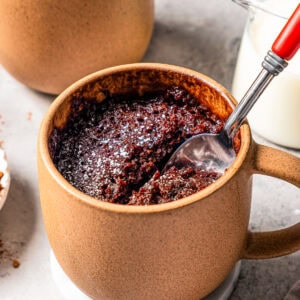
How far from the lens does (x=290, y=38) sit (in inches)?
24.9

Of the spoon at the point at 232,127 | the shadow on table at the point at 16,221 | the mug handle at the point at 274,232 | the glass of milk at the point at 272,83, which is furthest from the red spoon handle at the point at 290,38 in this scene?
the shadow on table at the point at 16,221

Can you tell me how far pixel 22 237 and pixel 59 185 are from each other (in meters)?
0.27

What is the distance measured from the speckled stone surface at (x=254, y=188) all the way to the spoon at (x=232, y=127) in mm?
192

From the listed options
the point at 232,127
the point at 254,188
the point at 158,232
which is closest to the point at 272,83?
the point at 254,188

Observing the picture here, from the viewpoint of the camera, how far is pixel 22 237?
86cm

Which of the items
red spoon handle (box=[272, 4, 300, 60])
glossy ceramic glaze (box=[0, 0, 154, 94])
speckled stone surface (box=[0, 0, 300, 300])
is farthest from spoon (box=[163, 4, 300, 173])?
glossy ceramic glaze (box=[0, 0, 154, 94])

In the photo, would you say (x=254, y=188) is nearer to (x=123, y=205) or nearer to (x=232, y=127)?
(x=232, y=127)

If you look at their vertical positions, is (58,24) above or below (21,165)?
above

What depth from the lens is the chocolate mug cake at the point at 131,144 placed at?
2.19 feet

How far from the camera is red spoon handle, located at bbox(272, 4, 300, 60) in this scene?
63 cm

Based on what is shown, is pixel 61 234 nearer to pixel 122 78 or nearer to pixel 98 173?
pixel 98 173

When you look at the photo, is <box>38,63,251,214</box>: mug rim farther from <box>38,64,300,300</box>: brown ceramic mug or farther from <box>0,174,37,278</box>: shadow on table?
<box>0,174,37,278</box>: shadow on table

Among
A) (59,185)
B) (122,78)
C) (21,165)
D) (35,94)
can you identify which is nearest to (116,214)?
(59,185)

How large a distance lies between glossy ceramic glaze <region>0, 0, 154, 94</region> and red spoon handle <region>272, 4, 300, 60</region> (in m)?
0.35
